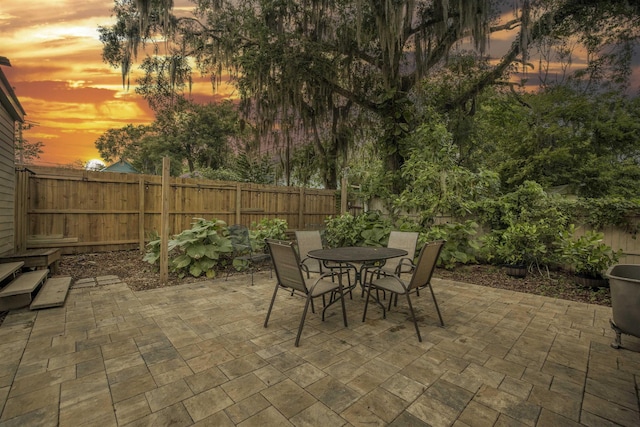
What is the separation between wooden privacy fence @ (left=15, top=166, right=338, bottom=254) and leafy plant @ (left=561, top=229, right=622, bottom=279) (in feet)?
13.8

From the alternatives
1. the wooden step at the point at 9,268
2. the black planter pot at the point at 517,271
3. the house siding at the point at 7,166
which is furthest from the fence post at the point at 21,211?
the black planter pot at the point at 517,271

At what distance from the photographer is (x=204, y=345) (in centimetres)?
229

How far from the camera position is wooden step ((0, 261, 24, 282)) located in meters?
3.14

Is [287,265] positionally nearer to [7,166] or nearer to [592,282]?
[592,282]

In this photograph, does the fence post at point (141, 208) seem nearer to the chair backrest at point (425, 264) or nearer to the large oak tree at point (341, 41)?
the large oak tree at point (341, 41)

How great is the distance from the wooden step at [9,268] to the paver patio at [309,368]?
517 mm

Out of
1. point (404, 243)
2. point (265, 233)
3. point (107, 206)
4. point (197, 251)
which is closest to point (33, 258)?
point (107, 206)

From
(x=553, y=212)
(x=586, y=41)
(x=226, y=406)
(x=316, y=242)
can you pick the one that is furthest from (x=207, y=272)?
(x=586, y=41)

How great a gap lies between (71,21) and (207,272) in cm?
613

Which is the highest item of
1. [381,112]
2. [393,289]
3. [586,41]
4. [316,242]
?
[586,41]

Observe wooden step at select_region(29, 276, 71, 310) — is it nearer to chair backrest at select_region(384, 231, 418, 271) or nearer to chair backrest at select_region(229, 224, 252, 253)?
chair backrest at select_region(229, 224, 252, 253)

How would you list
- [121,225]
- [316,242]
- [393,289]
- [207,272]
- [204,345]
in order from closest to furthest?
[204,345] → [393,289] → [316,242] → [207,272] → [121,225]

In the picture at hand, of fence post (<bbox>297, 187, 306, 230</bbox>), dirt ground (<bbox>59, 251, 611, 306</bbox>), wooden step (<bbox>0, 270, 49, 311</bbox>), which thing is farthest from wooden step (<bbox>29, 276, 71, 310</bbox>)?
fence post (<bbox>297, 187, 306, 230</bbox>)

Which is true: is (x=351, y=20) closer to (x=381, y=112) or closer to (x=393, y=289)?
(x=381, y=112)
